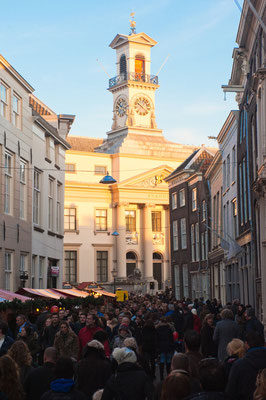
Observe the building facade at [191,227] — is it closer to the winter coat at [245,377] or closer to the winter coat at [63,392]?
the winter coat at [245,377]

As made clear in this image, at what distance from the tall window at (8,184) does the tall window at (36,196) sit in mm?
4504

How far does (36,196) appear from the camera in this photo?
3634cm

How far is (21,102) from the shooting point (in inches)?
1287

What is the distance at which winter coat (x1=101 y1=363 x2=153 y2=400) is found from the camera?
7.66 m

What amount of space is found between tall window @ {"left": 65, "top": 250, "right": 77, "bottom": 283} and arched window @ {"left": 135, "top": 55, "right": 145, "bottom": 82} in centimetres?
2311

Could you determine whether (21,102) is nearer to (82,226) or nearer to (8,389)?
(8,389)

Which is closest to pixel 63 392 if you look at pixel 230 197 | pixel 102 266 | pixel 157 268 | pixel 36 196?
pixel 36 196

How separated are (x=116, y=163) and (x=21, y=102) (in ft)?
166

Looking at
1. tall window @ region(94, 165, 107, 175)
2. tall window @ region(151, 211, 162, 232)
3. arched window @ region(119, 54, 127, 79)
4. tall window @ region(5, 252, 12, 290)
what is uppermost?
arched window @ region(119, 54, 127, 79)

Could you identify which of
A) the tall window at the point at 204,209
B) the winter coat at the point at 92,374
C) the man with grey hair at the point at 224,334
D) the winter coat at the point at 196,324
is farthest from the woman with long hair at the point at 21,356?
the tall window at the point at 204,209

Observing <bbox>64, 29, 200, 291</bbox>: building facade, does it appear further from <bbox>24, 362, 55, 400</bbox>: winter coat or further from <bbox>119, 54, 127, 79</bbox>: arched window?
<bbox>24, 362, 55, 400</bbox>: winter coat

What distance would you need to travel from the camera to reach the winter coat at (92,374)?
8953 mm

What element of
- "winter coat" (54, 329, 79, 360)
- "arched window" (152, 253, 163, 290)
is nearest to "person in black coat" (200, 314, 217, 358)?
"winter coat" (54, 329, 79, 360)

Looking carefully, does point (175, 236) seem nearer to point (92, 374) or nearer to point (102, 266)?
point (102, 266)
